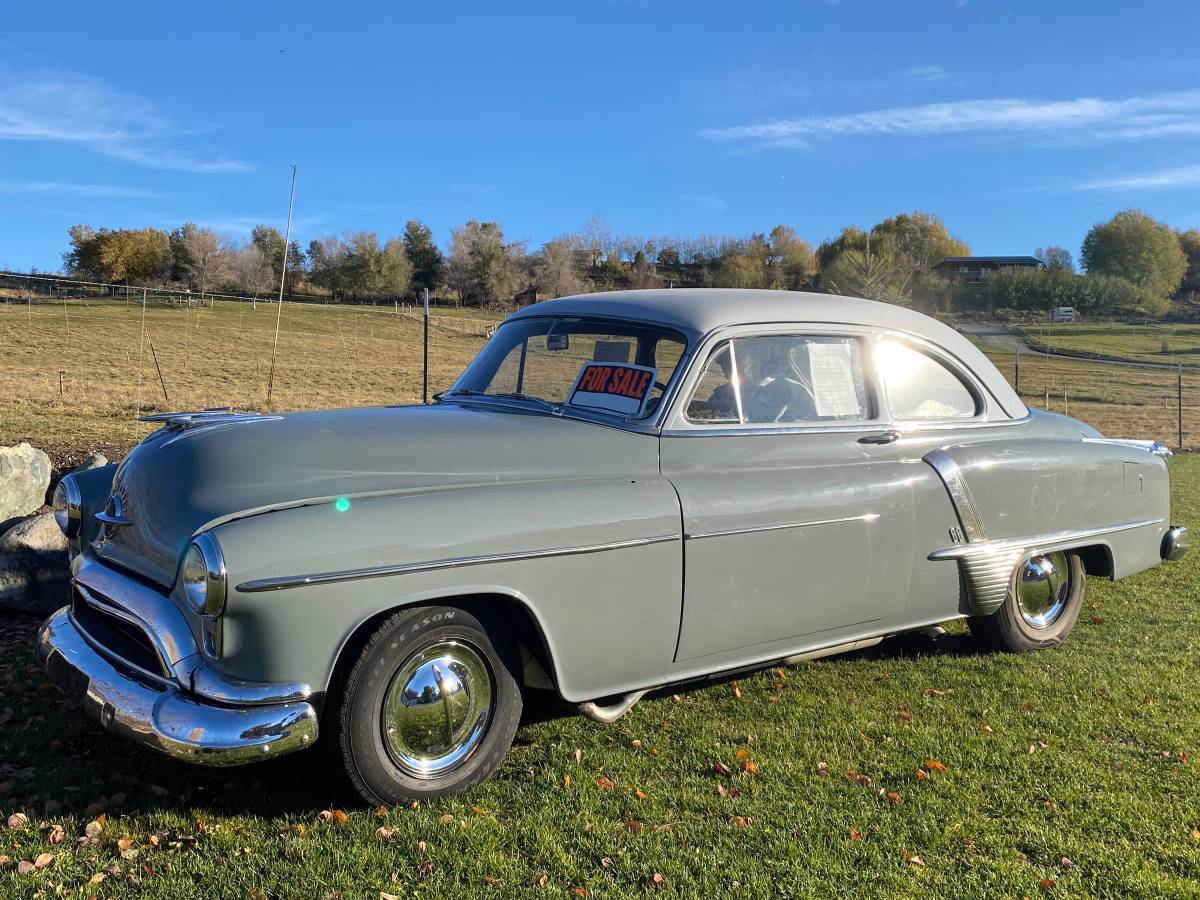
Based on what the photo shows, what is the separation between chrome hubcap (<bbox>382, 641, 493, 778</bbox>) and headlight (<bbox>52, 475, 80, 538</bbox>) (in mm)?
1812

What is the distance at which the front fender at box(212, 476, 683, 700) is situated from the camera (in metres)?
2.75

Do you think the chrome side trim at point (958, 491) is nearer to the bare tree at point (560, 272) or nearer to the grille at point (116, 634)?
the grille at point (116, 634)

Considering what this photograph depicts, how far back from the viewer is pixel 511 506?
10.4 feet

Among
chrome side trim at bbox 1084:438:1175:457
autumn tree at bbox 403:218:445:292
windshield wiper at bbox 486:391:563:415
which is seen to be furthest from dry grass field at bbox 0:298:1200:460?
autumn tree at bbox 403:218:445:292

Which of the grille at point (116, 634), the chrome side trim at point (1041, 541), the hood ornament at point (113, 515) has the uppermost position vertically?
the hood ornament at point (113, 515)

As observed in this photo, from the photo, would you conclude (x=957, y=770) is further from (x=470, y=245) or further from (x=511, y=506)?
(x=470, y=245)

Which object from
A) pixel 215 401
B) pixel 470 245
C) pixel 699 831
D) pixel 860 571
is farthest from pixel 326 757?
pixel 470 245

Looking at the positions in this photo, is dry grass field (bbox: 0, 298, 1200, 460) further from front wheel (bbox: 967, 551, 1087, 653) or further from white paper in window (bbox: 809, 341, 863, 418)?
front wheel (bbox: 967, 551, 1087, 653)

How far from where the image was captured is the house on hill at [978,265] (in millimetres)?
77569

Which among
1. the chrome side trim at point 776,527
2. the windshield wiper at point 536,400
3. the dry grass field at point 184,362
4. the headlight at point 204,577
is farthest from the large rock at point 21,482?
the chrome side trim at point 776,527

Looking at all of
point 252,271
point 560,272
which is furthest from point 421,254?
point 560,272

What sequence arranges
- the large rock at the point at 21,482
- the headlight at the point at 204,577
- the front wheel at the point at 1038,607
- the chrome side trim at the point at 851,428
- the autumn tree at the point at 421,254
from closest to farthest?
the headlight at the point at 204,577 → the chrome side trim at the point at 851,428 → the front wheel at the point at 1038,607 → the large rock at the point at 21,482 → the autumn tree at the point at 421,254

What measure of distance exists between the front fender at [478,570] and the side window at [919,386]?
58.4 inches

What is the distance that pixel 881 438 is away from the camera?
165 inches
